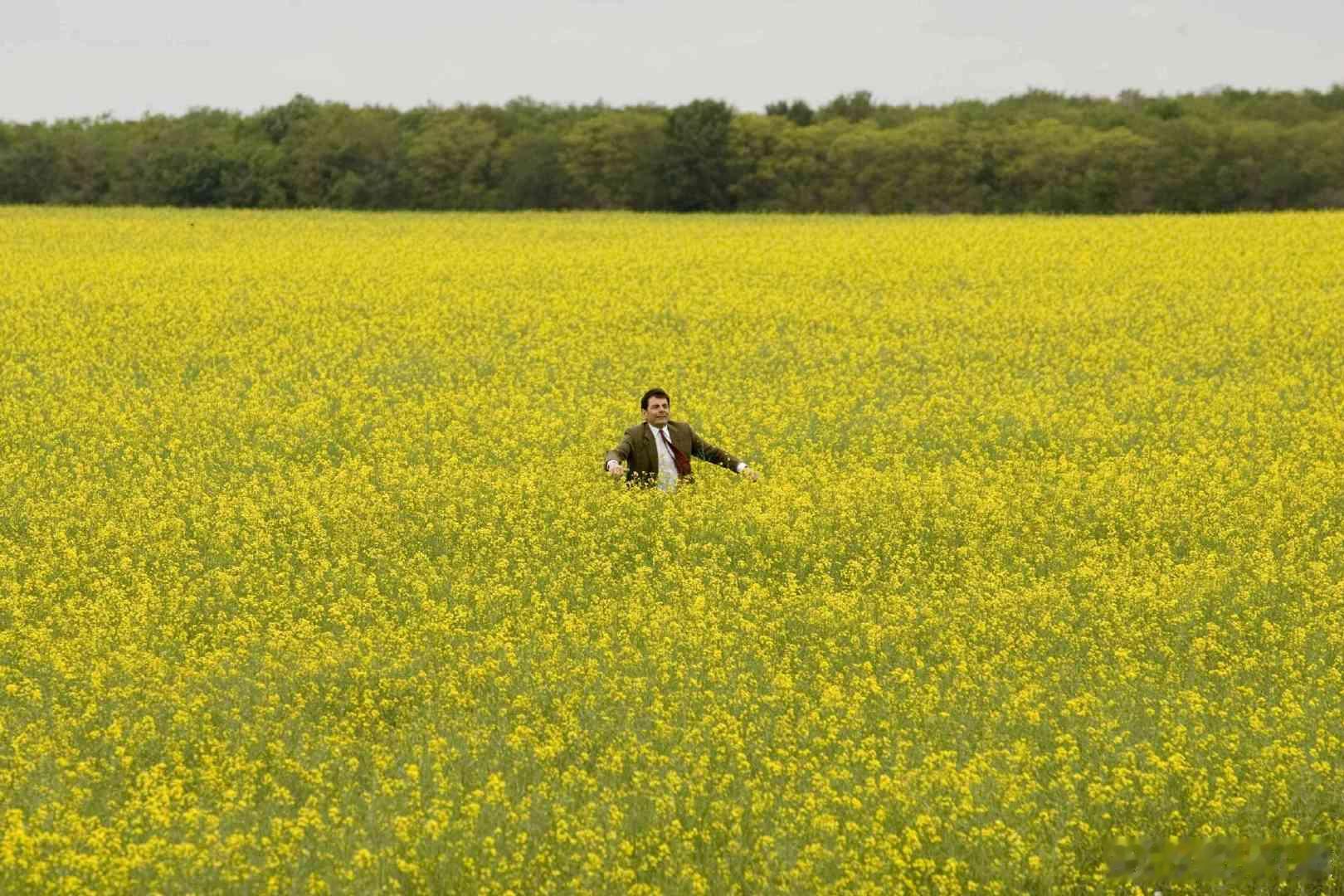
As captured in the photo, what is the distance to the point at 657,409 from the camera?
41.6 ft

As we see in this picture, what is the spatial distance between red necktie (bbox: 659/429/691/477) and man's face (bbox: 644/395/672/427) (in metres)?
0.31

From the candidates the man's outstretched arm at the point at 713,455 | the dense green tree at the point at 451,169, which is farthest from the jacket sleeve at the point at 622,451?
the dense green tree at the point at 451,169

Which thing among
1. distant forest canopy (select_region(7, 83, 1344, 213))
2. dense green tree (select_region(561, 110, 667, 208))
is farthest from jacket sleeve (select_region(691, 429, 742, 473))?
dense green tree (select_region(561, 110, 667, 208))

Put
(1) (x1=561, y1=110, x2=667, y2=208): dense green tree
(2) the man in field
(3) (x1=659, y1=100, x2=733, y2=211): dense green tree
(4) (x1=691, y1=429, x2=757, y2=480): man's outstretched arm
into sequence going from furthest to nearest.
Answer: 1. (1) (x1=561, y1=110, x2=667, y2=208): dense green tree
2. (3) (x1=659, y1=100, x2=733, y2=211): dense green tree
3. (4) (x1=691, y1=429, x2=757, y2=480): man's outstretched arm
4. (2) the man in field

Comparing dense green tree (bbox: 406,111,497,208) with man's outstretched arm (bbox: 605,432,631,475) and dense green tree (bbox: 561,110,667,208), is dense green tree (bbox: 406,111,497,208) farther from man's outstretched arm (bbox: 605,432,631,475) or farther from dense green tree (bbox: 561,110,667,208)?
man's outstretched arm (bbox: 605,432,631,475)

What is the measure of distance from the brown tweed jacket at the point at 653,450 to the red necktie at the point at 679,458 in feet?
0.09

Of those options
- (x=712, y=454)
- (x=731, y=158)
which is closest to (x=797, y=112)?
(x=731, y=158)

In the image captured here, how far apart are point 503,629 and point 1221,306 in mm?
17995

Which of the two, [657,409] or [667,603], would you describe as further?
[657,409]

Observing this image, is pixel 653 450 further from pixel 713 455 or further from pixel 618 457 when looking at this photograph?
pixel 713 455

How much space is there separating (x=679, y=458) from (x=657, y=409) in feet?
2.53

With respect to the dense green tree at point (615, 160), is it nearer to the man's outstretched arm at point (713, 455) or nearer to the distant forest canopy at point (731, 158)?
the distant forest canopy at point (731, 158)

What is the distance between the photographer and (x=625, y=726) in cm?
848

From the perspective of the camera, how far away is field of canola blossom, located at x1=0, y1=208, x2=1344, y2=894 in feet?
24.0
